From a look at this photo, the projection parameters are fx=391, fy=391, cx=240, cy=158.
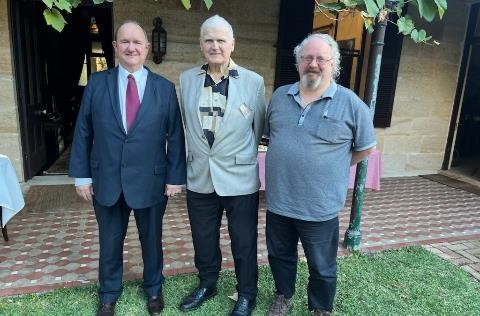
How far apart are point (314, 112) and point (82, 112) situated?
1205 millimetres

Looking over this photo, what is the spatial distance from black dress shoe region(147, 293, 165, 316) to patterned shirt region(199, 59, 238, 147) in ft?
3.36

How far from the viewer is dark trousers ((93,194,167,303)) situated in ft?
7.21

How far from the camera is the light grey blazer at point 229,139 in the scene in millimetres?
2072

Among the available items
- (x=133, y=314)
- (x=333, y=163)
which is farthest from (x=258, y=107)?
(x=133, y=314)

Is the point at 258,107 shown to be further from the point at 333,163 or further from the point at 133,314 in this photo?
the point at 133,314

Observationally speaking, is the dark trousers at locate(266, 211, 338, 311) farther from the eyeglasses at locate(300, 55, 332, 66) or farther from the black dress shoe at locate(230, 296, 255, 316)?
the eyeglasses at locate(300, 55, 332, 66)

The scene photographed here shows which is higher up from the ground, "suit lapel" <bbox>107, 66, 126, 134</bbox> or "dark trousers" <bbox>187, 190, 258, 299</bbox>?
"suit lapel" <bbox>107, 66, 126, 134</bbox>

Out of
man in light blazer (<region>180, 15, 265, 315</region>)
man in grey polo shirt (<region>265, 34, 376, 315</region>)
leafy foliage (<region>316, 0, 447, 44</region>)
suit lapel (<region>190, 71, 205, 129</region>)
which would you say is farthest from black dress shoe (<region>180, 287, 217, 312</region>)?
leafy foliage (<region>316, 0, 447, 44</region>)

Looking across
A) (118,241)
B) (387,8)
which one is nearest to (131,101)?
(118,241)

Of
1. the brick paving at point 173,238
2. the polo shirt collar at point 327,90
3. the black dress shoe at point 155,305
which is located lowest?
the brick paving at point 173,238

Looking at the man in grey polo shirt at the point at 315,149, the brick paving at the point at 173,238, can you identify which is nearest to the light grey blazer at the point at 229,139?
the man in grey polo shirt at the point at 315,149

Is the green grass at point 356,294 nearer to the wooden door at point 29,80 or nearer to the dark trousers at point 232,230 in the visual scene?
the dark trousers at point 232,230

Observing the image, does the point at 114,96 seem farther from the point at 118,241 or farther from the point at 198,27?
the point at 198,27

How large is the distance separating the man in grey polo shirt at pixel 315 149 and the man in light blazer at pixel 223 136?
0.12 meters
